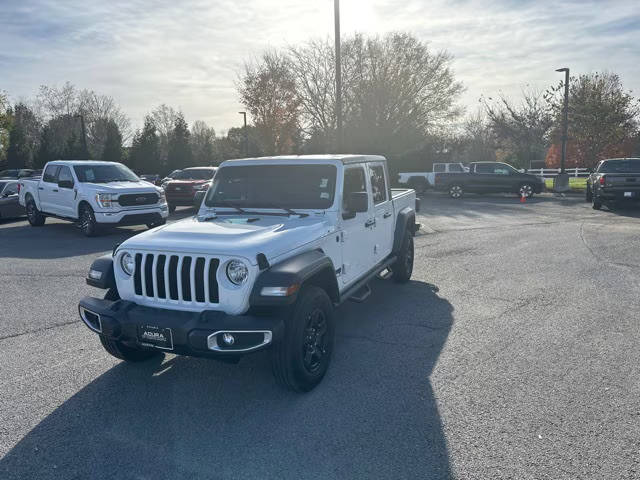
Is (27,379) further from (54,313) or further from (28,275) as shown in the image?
(28,275)

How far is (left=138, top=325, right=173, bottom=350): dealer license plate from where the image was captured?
3832 mm

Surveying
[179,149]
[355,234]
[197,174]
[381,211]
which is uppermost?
[179,149]

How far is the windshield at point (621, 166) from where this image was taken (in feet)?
59.2

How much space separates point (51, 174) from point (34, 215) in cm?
194

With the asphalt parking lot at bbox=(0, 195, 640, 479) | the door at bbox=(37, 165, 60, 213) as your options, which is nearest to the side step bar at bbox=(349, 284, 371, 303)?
the asphalt parking lot at bbox=(0, 195, 640, 479)

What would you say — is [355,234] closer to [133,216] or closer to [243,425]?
[243,425]

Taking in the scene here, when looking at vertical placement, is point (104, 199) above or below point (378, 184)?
below

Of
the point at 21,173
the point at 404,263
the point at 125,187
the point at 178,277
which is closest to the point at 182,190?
the point at 125,187

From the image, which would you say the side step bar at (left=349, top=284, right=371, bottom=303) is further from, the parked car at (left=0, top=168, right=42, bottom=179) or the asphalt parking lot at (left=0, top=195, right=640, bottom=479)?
the parked car at (left=0, top=168, right=42, bottom=179)

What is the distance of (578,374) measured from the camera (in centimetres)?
470

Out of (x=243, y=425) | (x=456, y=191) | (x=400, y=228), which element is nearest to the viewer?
(x=243, y=425)

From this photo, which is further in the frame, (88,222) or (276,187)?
(88,222)

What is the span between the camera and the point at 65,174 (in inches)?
545

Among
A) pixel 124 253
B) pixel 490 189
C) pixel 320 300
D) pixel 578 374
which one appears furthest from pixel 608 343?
pixel 490 189
